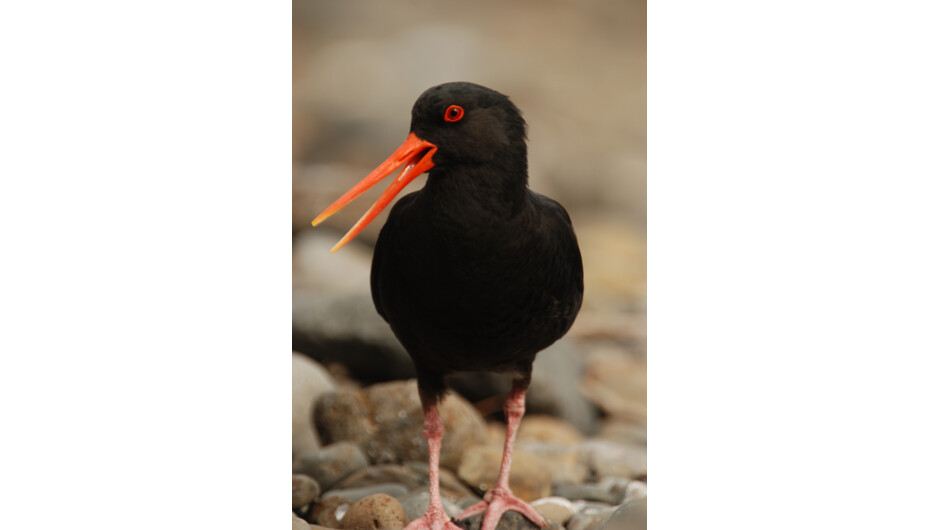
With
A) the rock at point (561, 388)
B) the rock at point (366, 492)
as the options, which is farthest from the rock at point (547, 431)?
the rock at point (366, 492)

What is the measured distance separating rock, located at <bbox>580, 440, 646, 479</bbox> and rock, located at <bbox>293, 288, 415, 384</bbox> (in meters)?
0.91

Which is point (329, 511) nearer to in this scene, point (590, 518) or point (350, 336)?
point (350, 336)

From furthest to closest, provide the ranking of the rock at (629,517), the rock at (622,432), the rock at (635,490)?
the rock at (622,432) → the rock at (635,490) → the rock at (629,517)

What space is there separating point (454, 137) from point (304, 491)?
5.42 feet

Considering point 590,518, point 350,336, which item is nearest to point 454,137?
point 350,336

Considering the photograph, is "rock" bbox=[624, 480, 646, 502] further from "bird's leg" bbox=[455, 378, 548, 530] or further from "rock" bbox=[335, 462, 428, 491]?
"rock" bbox=[335, 462, 428, 491]

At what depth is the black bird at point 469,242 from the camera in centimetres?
319

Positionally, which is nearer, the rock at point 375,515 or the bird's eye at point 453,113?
the bird's eye at point 453,113

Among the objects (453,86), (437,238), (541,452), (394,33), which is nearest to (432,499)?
(541,452)

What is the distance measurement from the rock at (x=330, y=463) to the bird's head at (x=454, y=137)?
1110 mm

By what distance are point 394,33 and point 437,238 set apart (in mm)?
1005

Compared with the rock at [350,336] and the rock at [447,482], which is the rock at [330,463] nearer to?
the rock at [447,482]

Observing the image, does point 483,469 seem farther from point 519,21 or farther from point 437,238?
point 519,21

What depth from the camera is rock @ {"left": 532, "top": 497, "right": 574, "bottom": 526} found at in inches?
148
